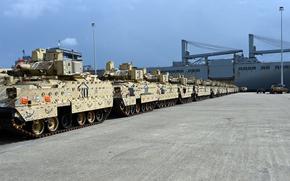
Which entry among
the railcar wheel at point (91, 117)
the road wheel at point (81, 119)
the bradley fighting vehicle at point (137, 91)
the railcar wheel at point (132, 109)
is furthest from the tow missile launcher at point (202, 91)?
the road wheel at point (81, 119)

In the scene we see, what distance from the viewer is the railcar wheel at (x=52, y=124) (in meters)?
15.7

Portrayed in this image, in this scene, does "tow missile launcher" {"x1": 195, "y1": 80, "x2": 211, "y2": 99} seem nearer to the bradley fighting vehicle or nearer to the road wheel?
the bradley fighting vehicle

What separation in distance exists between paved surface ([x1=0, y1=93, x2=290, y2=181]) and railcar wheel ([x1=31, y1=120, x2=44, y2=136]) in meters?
0.69

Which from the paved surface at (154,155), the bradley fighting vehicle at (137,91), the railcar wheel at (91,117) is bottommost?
the paved surface at (154,155)

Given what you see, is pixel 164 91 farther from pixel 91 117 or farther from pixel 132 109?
pixel 91 117

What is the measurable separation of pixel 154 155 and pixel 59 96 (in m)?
6.65

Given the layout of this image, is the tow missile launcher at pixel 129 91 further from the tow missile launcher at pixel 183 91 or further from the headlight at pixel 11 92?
the headlight at pixel 11 92

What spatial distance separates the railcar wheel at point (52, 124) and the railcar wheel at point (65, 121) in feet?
2.13

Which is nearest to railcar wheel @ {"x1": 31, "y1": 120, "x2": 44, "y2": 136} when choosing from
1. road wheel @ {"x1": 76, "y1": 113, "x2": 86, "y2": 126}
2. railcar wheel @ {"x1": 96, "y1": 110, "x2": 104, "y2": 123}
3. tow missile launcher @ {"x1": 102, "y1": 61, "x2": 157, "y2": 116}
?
road wheel @ {"x1": 76, "y1": 113, "x2": 86, "y2": 126}

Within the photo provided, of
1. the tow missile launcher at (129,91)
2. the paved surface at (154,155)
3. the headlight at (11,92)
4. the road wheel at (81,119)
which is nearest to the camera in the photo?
the paved surface at (154,155)

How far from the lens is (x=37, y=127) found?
595 inches

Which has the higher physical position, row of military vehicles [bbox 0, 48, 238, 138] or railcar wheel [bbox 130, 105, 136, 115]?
row of military vehicles [bbox 0, 48, 238, 138]

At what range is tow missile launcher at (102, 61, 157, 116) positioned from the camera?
76.2 ft

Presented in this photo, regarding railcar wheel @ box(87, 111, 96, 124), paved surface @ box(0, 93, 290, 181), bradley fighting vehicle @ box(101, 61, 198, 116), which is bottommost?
paved surface @ box(0, 93, 290, 181)
